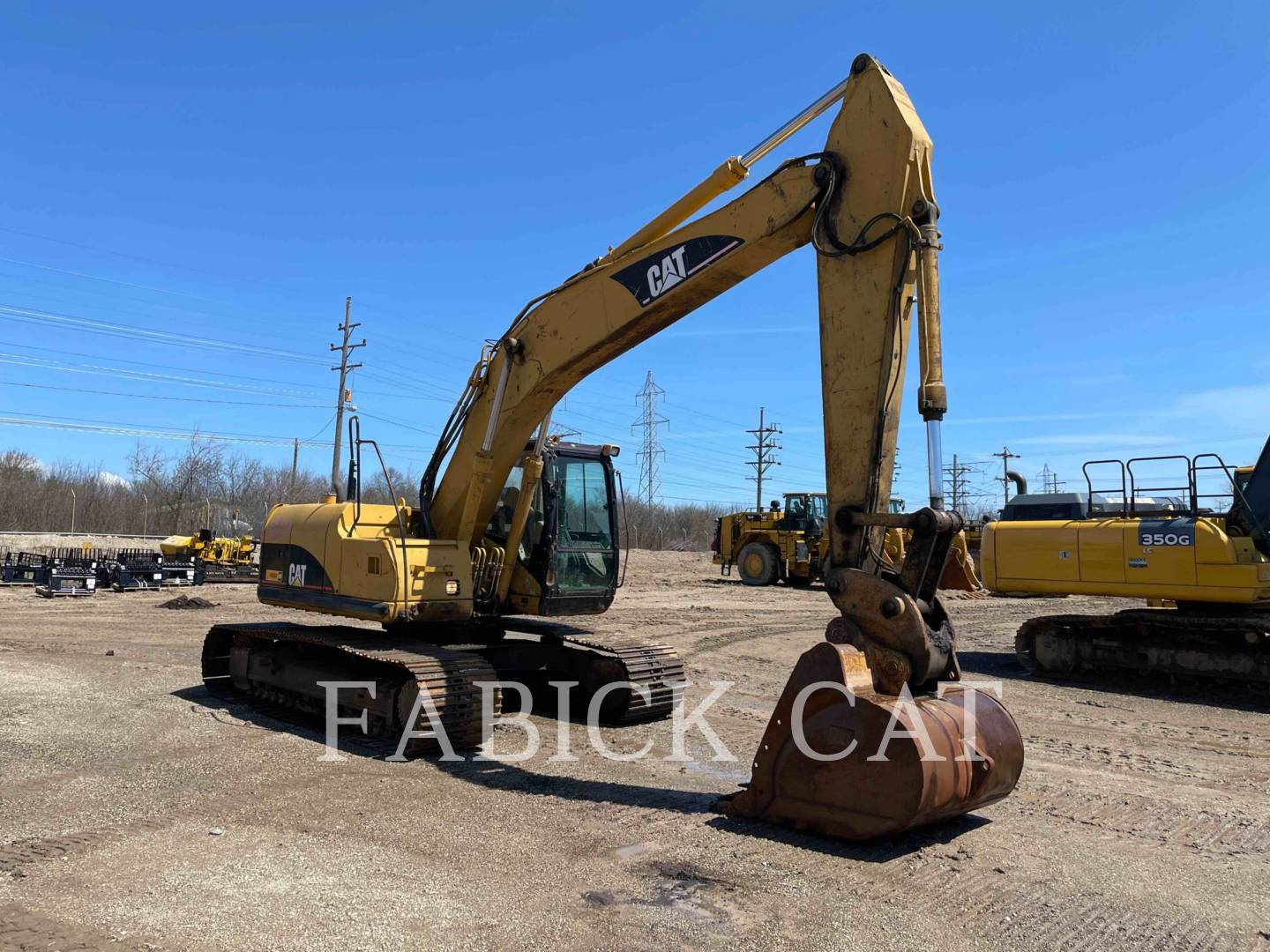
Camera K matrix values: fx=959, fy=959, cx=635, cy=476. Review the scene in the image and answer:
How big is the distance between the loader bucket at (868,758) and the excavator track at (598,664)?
2954 millimetres

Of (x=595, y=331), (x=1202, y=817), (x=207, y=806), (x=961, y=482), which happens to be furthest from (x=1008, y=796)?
(x=961, y=482)

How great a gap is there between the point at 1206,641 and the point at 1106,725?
9.83 ft

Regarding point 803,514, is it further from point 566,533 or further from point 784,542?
point 566,533

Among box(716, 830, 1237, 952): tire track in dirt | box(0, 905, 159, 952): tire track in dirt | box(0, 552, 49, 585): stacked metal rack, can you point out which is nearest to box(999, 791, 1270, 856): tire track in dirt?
box(716, 830, 1237, 952): tire track in dirt

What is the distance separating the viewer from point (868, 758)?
499 cm

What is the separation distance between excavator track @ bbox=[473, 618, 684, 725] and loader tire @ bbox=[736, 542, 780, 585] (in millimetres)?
18967

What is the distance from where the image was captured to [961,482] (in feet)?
255

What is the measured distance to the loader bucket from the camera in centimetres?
494

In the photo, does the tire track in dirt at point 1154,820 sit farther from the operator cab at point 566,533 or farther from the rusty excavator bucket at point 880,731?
the operator cab at point 566,533

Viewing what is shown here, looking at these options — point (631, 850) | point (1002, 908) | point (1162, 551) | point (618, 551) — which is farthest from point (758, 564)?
point (1002, 908)

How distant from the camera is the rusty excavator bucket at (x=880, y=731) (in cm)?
496

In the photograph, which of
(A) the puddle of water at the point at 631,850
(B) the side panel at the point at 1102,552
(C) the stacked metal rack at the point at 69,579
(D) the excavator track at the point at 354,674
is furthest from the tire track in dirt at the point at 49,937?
(C) the stacked metal rack at the point at 69,579

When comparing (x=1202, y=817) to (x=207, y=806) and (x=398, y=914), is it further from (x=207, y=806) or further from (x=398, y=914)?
(x=207, y=806)

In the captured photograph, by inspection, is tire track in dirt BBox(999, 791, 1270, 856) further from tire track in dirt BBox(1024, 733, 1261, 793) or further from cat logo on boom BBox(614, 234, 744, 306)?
cat logo on boom BBox(614, 234, 744, 306)
